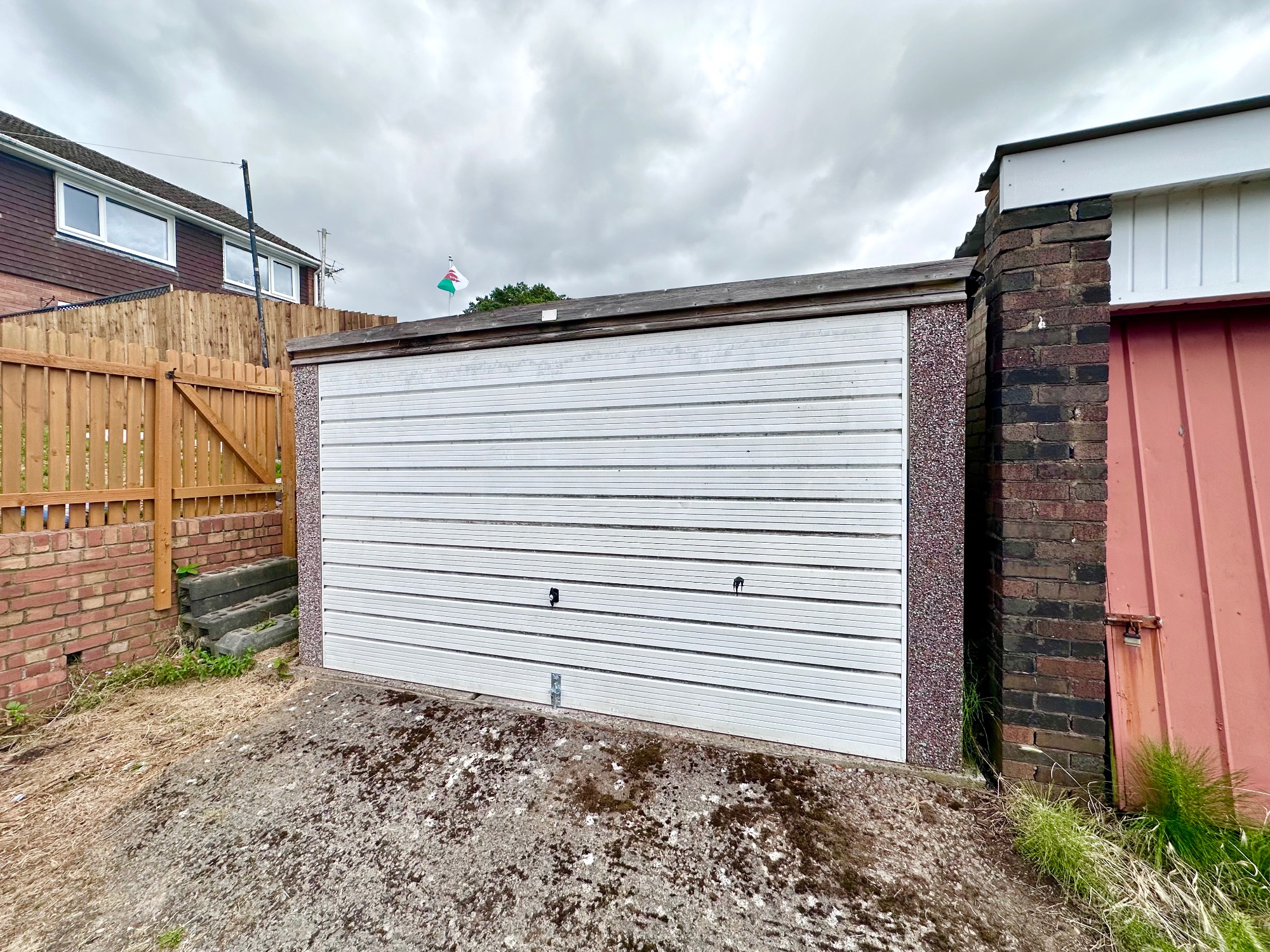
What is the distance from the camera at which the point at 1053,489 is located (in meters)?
1.97

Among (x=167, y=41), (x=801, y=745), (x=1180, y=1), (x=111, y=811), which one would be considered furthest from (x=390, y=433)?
(x=167, y=41)

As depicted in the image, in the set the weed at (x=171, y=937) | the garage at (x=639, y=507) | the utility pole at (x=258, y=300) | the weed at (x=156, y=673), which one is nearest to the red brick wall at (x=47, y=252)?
the utility pole at (x=258, y=300)

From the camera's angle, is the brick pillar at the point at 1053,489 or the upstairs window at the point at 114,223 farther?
the upstairs window at the point at 114,223

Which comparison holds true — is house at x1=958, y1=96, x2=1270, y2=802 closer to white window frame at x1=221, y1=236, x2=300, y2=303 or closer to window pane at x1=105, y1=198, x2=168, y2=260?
white window frame at x1=221, y1=236, x2=300, y2=303

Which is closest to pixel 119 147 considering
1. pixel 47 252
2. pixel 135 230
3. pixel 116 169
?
pixel 116 169

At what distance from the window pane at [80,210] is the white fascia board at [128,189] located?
402 mm

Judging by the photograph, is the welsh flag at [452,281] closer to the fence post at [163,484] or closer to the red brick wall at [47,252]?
the fence post at [163,484]

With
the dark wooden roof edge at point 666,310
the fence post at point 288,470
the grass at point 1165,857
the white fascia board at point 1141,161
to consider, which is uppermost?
the white fascia board at point 1141,161

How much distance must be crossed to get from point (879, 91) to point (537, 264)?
12.9 metres

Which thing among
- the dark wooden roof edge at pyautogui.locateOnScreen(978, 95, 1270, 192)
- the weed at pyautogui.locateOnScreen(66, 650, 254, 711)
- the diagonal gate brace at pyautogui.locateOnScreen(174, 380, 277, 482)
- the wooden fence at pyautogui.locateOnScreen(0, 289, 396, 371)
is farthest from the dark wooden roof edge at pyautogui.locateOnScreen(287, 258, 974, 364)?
the wooden fence at pyautogui.locateOnScreen(0, 289, 396, 371)

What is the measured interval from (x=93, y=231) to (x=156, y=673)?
13.5 m

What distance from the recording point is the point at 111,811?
6.70 ft

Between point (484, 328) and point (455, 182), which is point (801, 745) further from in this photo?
point (455, 182)

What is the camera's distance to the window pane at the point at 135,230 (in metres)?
10.4
